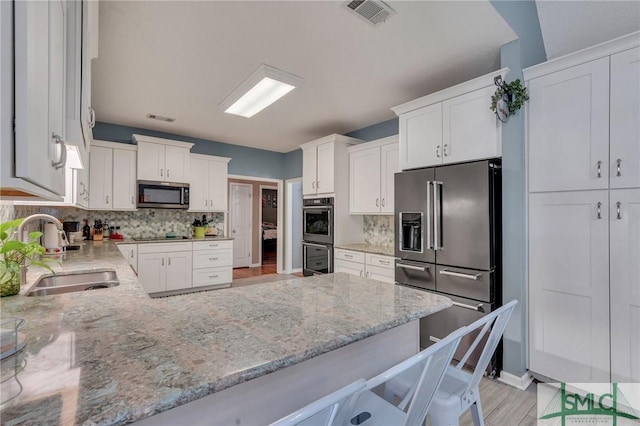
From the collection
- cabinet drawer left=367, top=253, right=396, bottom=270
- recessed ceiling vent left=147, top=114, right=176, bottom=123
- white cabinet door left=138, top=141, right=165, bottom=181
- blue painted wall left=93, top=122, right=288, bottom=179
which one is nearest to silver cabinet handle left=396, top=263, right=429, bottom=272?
cabinet drawer left=367, top=253, right=396, bottom=270

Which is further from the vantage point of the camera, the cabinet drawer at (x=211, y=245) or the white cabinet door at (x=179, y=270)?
the cabinet drawer at (x=211, y=245)

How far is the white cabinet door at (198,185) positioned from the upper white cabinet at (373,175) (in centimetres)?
241

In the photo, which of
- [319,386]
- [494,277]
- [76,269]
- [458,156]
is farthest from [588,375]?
[76,269]

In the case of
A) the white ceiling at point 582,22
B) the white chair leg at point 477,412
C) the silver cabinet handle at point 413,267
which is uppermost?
the white ceiling at point 582,22

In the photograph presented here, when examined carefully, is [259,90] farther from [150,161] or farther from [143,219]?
[143,219]

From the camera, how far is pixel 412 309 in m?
1.13

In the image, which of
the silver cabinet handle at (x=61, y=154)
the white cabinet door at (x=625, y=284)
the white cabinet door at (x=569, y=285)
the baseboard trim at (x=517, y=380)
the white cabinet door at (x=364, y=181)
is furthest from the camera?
the white cabinet door at (x=364, y=181)

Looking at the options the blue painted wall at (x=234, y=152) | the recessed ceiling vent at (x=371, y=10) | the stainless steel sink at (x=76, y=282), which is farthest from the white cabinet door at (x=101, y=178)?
the recessed ceiling vent at (x=371, y=10)

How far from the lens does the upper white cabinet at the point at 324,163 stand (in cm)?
417

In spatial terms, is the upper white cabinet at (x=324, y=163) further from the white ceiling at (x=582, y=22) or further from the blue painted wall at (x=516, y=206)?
the white ceiling at (x=582, y=22)

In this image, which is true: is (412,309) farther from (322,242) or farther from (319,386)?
(322,242)

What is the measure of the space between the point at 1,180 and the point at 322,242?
3.85 meters

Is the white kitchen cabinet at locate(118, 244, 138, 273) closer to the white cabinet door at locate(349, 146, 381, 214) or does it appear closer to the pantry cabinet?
the white cabinet door at locate(349, 146, 381, 214)

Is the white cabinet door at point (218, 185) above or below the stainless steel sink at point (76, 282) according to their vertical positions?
above
